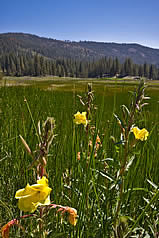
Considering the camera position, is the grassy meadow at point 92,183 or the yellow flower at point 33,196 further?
the grassy meadow at point 92,183

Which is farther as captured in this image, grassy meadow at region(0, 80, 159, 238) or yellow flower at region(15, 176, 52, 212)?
grassy meadow at region(0, 80, 159, 238)

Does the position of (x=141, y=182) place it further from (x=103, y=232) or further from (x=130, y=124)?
(x=130, y=124)

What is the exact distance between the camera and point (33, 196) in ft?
1.23

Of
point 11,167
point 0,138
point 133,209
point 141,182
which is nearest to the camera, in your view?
point 133,209

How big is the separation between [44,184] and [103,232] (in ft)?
1.70

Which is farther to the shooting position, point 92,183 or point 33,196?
point 92,183

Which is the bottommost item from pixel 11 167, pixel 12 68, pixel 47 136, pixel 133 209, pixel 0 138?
pixel 133 209

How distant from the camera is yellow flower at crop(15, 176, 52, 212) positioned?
37 cm

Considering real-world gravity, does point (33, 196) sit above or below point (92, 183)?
above

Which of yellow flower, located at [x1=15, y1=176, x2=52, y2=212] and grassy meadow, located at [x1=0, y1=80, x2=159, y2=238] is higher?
yellow flower, located at [x1=15, y1=176, x2=52, y2=212]

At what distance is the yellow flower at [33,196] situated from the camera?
14.6 inches

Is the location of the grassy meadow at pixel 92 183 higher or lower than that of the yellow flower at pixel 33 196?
lower

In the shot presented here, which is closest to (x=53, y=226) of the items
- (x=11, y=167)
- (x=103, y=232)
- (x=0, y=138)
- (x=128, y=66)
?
(x=103, y=232)

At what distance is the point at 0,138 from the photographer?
165cm
